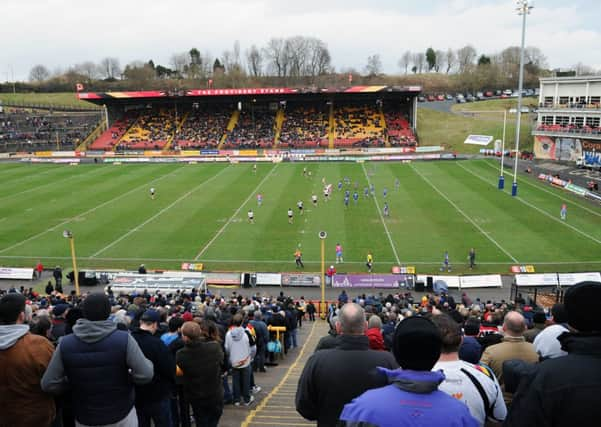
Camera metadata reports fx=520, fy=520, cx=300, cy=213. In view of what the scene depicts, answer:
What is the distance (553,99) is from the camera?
66375 millimetres

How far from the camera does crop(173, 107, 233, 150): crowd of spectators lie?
267 ft

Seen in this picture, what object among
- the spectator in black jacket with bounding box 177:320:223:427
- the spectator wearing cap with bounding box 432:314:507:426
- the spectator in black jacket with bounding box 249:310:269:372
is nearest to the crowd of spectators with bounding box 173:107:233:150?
the spectator in black jacket with bounding box 249:310:269:372

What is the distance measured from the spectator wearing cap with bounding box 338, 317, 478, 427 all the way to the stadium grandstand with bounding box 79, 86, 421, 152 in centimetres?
7592

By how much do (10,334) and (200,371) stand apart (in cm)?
256

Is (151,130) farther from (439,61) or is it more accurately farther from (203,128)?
(439,61)

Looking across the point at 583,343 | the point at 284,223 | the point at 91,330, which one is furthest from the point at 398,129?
the point at 583,343

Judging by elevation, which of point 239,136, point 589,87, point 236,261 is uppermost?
point 589,87

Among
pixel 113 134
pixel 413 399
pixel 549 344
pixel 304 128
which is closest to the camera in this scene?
pixel 413 399

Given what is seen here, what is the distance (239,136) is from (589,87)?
4923 centimetres

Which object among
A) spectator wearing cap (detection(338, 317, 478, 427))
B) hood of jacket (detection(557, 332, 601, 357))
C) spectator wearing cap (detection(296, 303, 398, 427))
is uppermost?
hood of jacket (detection(557, 332, 601, 357))

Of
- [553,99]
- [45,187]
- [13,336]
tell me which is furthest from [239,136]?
[13,336]

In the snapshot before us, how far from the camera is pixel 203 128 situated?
8625cm

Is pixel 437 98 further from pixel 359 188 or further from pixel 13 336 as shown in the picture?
pixel 13 336

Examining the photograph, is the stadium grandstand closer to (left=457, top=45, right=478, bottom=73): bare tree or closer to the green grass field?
the green grass field
